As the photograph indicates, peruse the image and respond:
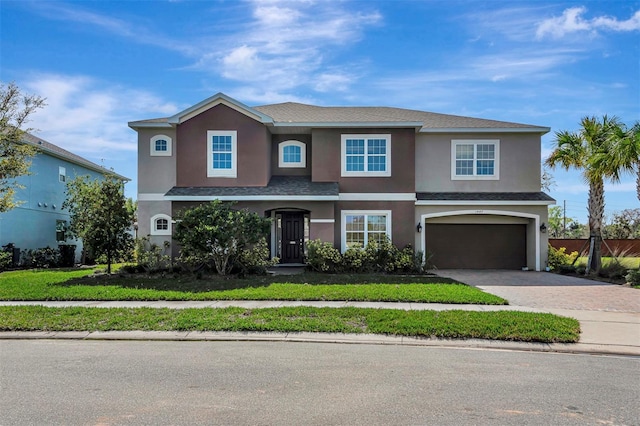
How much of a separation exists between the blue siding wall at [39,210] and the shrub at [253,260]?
13.3 m

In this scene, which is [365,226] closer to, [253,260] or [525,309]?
[253,260]

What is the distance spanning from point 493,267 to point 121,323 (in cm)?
1614

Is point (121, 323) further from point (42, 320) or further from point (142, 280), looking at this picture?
point (142, 280)

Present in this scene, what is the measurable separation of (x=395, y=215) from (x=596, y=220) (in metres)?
8.14

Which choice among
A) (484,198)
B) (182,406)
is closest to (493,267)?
(484,198)

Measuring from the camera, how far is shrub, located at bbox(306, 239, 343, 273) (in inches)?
687

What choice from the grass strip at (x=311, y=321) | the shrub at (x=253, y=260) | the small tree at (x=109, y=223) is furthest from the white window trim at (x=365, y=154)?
the grass strip at (x=311, y=321)

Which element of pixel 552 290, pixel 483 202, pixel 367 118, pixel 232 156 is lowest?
pixel 552 290

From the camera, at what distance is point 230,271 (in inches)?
645

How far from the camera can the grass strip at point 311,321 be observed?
28.4 ft

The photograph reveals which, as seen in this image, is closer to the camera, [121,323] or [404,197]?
[121,323]

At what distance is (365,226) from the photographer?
19.2 metres

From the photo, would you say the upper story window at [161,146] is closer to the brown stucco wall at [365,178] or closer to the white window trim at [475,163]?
the brown stucco wall at [365,178]

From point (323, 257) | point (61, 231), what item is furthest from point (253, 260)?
point (61, 231)
